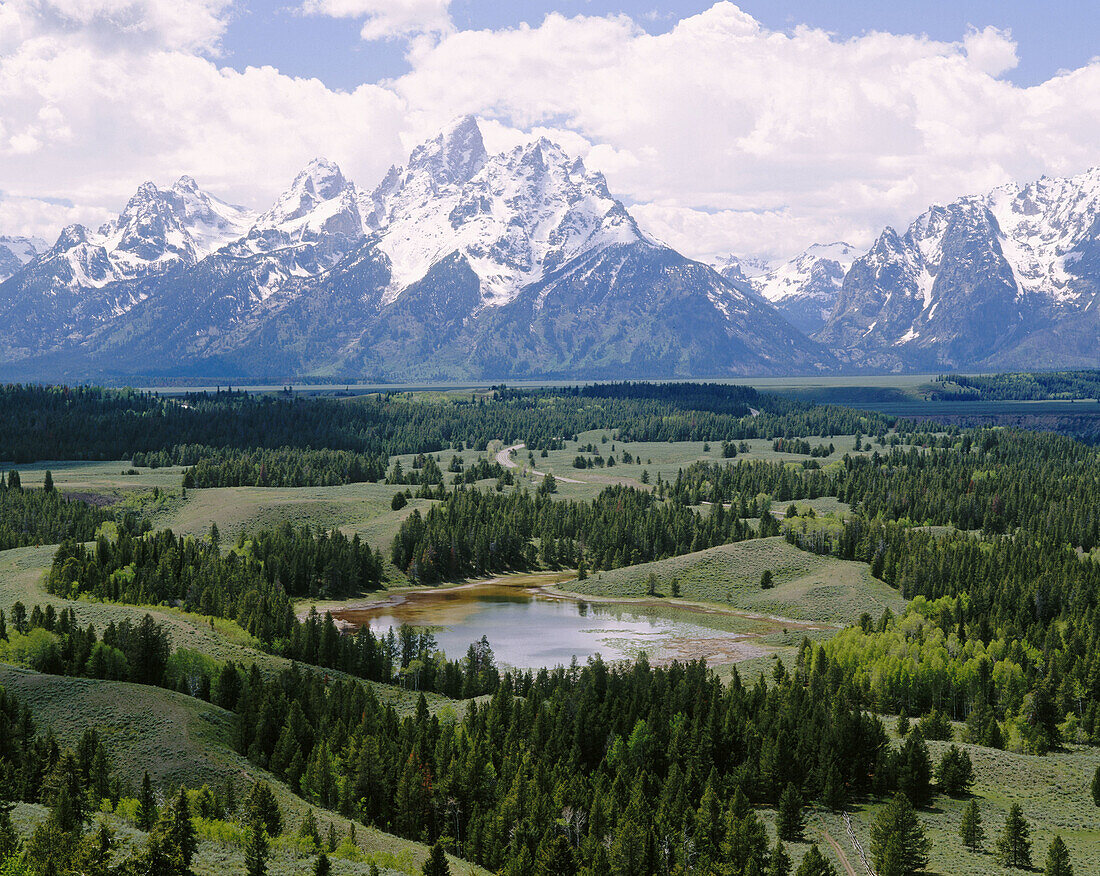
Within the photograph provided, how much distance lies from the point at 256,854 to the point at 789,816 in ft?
135

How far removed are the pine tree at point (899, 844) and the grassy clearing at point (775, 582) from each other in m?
87.3

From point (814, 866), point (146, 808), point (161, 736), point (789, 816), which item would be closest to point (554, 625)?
point (161, 736)

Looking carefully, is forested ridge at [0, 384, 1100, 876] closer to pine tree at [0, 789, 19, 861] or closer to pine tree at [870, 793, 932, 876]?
pine tree at [870, 793, 932, 876]

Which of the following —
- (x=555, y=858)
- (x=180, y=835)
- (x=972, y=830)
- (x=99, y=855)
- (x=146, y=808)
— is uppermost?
(x=99, y=855)

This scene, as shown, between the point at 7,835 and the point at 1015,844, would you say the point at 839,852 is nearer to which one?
the point at 1015,844

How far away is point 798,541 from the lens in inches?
7830

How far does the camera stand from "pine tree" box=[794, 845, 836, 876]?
72.8 meters

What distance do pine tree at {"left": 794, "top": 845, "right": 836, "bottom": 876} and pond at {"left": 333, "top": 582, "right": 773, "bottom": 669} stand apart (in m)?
66.6

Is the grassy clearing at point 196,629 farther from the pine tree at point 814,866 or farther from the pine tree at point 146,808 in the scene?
the pine tree at point 814,866

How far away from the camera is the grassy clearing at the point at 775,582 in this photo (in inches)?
6772

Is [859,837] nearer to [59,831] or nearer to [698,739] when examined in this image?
[698,739]

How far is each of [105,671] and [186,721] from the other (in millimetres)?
19011

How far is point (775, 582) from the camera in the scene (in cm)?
18600

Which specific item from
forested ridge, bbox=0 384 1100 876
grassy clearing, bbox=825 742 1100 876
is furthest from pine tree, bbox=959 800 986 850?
grassy clearing, bbox=825 742 1100 876
